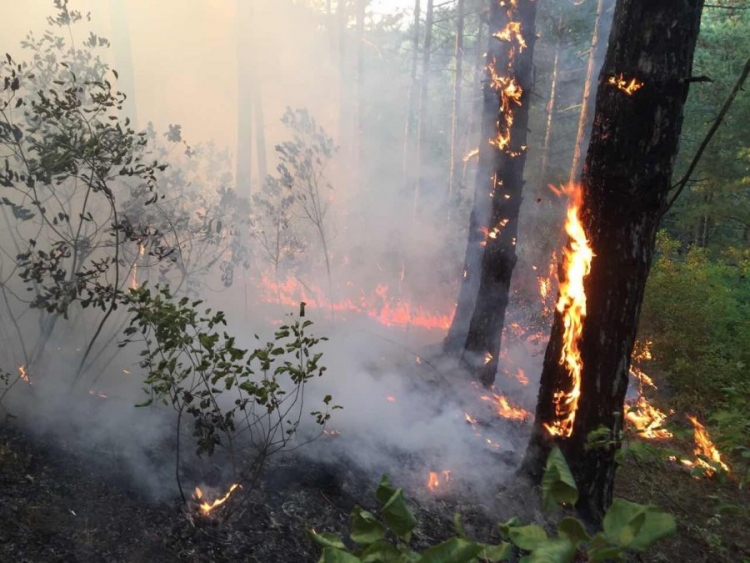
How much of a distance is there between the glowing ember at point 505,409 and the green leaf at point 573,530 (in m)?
A: 7.03

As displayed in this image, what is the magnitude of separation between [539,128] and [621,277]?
17.8 metres

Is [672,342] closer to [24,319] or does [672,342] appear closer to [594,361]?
[594,361]

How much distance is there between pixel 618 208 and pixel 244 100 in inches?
658

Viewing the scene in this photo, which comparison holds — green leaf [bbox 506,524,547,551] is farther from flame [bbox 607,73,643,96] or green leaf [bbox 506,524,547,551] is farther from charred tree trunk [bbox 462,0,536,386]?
charred tree trunk [bbox 462,0,536,386]

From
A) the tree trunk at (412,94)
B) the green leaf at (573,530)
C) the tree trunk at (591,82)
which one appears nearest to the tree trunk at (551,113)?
the tree trunk at (591,82)

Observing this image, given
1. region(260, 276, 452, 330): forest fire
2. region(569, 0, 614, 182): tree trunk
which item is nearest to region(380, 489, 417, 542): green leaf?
region(569, 0, 614, 182): tree trunk

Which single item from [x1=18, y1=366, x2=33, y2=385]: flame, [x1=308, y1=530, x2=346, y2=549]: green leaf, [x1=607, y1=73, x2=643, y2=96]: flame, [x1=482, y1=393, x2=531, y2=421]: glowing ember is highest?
[x1=607, y1=73, x2=643, y2=96]: flame

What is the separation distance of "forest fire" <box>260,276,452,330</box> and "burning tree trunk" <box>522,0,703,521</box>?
9117 millimetres

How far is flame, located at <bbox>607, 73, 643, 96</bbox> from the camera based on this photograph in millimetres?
3947

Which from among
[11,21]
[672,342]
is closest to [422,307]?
[672,342]

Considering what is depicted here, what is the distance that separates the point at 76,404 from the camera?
5.37m

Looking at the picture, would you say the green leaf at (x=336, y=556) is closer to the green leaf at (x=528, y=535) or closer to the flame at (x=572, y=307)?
the green leaf at (x=528, y=535)

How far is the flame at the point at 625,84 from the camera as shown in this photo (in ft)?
13.0

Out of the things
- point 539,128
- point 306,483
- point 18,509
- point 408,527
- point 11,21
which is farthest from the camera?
point 539,128
